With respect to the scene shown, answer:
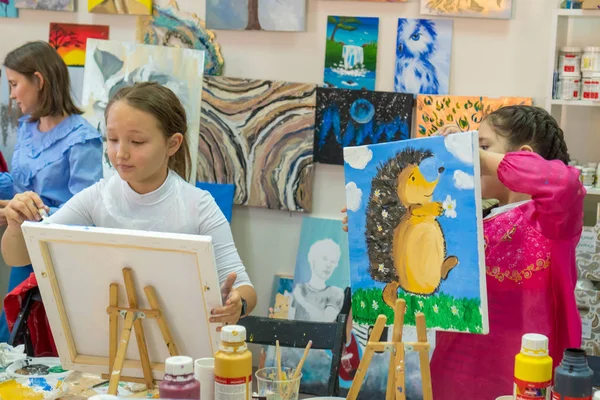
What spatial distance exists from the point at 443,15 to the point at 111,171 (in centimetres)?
150

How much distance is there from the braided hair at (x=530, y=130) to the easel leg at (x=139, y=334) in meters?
0.89

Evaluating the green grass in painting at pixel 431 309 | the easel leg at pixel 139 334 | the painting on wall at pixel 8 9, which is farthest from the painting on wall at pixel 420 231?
the painting on wall at pixel 8 9

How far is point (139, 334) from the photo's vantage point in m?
1.64

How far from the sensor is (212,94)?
138 inches

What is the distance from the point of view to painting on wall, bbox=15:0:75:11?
3.68 m

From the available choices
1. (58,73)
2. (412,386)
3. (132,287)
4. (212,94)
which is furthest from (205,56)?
(132,287)

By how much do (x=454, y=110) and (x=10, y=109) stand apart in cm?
211

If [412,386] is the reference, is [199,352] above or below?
above

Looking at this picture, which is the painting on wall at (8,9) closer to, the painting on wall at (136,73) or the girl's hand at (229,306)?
the painting on wall at (136,73)

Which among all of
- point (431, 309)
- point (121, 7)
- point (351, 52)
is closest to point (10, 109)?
point (121, 7)

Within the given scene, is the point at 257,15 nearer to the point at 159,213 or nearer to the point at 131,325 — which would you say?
the point at 159,213

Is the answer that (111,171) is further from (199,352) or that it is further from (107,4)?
→ (199,352)

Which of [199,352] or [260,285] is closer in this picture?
[199,352]

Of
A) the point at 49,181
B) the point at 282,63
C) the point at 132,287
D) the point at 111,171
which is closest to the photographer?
the point at 132,287
